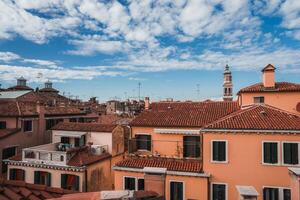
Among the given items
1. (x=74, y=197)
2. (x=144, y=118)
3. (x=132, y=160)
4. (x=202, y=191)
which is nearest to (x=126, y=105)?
(x=144, y=118)

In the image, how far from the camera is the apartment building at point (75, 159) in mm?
19656

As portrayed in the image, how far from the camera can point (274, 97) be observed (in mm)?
19828

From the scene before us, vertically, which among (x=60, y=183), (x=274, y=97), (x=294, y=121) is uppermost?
(x=274, y=97)

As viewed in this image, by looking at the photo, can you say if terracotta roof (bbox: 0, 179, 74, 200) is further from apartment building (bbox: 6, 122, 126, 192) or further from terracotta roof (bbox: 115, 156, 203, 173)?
terracotta roof (bbox: 115, 156, 203, 173)

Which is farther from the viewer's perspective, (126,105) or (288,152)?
(126,105)

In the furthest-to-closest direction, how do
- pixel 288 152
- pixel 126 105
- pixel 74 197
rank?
pixel 126 105 < pixel 288 152 < pixel 74 197

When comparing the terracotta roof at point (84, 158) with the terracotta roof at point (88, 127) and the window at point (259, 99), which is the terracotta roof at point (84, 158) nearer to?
the terracotta roof at point (88, 127)

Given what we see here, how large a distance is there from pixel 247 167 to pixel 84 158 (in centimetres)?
1230

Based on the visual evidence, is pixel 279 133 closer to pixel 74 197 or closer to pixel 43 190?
pixel 74 197

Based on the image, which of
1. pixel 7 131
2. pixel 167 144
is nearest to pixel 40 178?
pixel 7 131

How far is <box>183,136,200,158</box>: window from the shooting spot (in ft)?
63.9

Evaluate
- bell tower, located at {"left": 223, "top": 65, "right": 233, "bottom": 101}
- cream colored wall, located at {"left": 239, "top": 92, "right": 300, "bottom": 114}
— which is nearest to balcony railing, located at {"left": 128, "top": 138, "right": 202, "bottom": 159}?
cream colored wall, located at {"left": 239, "top": 92, "right": 300, "bottom": 114}

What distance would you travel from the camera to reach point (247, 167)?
1509cm

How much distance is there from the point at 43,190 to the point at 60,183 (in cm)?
457
